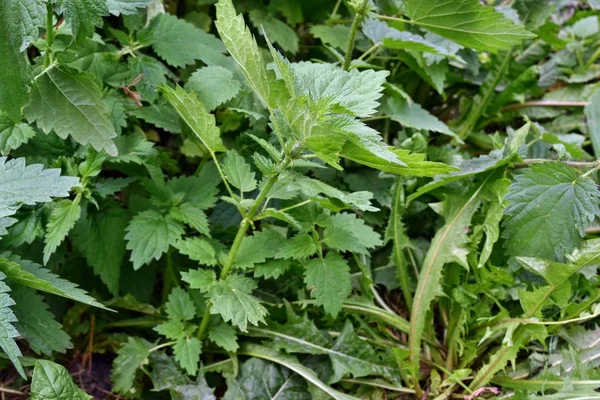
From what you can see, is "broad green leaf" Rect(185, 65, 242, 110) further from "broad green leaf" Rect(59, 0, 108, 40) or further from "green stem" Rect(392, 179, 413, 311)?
"green stem" Rect(392, 179, 413, 311)

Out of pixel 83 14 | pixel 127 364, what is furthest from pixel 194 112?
pixel 127 364

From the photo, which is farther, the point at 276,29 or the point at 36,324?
the point at 276,29

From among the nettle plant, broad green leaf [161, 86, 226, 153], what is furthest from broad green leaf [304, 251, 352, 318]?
broad green leaf [161, 86, 226, 153]

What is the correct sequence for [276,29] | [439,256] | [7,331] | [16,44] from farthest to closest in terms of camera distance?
[276,29] → [439,256] → [16,44] → [7,331]

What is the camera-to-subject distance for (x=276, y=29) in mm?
1712

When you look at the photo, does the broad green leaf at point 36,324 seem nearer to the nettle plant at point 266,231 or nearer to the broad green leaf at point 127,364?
the nettle plant at point 266,231

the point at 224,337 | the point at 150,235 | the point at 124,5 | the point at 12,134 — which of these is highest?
the point at 124,5

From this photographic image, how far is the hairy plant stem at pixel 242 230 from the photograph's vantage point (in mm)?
1064

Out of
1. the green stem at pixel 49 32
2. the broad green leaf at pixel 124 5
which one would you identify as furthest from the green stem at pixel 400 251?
the green stem at pixel 49 32

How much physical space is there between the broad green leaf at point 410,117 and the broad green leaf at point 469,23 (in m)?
0.24

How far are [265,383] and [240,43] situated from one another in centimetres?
79

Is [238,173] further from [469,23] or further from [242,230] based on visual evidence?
[469,23]

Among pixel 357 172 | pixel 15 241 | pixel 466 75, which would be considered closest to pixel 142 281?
pixel 15 241

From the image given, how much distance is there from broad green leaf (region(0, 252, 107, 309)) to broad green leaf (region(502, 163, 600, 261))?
0.90m
